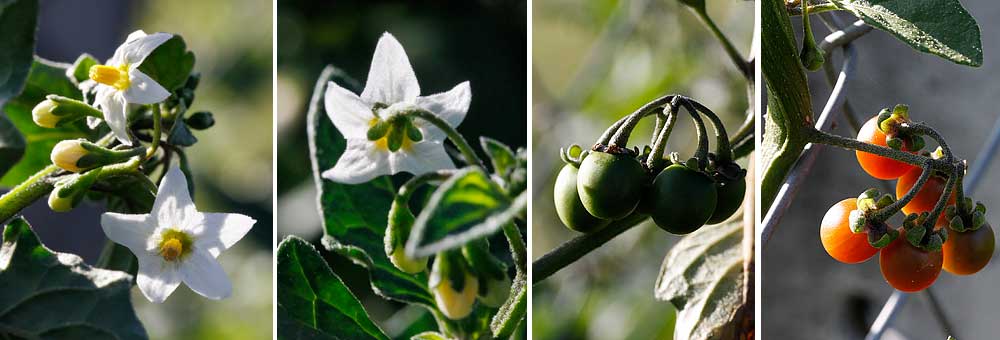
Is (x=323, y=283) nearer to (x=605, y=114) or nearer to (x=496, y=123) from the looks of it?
(x=496, y=123)

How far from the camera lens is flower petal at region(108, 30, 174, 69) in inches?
21.0

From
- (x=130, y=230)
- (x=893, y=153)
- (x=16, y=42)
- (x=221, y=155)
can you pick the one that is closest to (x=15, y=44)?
(x=16, y=42)

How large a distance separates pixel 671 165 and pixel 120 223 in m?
0.29

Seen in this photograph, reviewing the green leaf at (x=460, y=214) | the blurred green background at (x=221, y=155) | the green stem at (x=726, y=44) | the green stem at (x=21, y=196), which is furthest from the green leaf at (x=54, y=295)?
the blurred green background at (x=221, y=155)

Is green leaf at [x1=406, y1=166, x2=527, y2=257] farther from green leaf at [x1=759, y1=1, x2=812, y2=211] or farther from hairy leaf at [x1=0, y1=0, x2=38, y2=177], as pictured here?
hairy leaf at [x1=0, y1=0, x2=38, y2=177]

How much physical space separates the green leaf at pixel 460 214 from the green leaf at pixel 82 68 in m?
0.31

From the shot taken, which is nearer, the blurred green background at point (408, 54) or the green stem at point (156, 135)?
the green stem at point (156, 135)

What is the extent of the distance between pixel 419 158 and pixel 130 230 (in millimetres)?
159

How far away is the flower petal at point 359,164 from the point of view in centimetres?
51

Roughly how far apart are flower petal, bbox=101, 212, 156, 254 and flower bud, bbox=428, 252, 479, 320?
19cm

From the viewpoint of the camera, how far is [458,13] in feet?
2.88

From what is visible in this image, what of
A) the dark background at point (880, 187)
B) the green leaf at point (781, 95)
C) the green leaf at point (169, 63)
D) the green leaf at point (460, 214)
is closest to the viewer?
the green leaf at point (460, 214)

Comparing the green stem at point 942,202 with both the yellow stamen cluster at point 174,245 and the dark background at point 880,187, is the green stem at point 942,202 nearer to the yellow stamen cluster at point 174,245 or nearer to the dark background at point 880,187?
the dark background at point 880,187

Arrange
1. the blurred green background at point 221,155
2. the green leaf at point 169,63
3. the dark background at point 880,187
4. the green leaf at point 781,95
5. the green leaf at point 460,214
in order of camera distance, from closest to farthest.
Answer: the green leaf at point 460,214
the green leaf at point 781,95
the green leaf at point 169,63
the dark background at point 880,187
the blurred green background at point 221,155
